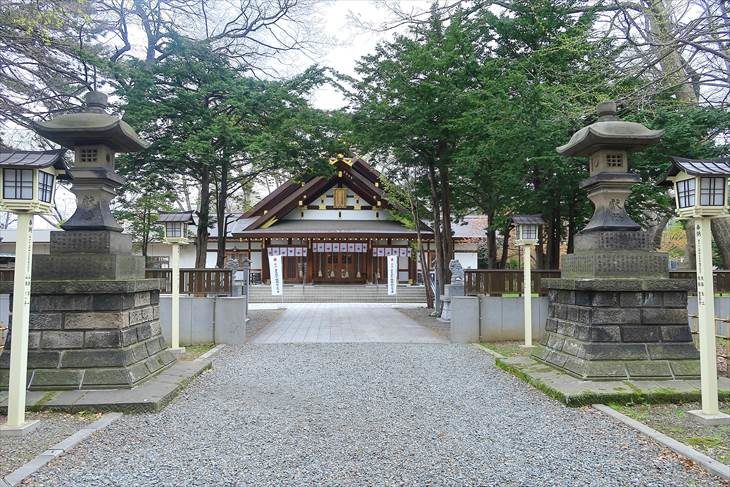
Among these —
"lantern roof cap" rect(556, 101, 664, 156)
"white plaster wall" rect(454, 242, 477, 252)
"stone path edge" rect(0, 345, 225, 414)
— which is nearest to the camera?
"stone path edge" rect(0, 345, 225, 414)

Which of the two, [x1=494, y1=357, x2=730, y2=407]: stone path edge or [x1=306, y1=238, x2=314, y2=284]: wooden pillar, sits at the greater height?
[x1=306, y1=238, x2=314, y2=284]: wooden pillar

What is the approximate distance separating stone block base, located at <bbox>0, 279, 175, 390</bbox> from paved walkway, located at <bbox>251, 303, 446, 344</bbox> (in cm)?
529

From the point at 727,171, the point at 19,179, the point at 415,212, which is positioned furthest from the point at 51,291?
the point at 415,212

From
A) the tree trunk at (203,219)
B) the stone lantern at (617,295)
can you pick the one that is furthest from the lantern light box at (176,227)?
the stone lantern at (617,295)

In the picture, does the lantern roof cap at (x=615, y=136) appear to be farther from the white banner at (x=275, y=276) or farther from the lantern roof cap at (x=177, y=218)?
the white banner at (x=275, y=276)

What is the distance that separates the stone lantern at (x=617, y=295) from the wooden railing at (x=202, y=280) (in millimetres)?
7608

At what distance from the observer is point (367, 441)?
429 centimetres

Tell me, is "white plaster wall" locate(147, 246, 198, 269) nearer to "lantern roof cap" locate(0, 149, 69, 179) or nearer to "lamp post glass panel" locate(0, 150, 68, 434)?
"lantern roof cap" locate(0, 149, 69, 179)

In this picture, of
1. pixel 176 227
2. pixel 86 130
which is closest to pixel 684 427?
pixel 86 130

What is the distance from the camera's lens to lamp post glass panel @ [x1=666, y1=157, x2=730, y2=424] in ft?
15.2

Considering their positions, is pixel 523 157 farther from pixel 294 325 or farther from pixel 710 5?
pixel 294 325

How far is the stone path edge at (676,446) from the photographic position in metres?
3.46

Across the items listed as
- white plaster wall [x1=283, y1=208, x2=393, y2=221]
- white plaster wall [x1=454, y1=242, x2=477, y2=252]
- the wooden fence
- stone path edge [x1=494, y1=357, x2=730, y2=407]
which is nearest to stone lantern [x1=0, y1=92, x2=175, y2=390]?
stone path edge [x1=494, y1=357, x2=730, y2=407]

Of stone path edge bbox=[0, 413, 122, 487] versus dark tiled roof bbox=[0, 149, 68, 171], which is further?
dark tiled roof bbox=[0, 149, 68, 171]
